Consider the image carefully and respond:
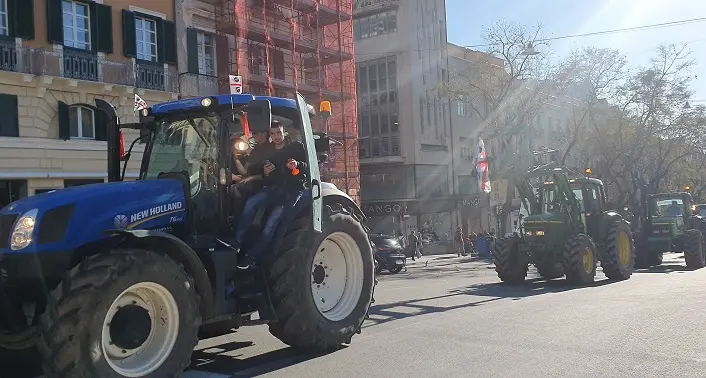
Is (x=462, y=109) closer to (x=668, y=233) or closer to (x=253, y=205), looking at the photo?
(x=668, y=233)

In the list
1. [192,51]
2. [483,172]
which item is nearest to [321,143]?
[483,172]

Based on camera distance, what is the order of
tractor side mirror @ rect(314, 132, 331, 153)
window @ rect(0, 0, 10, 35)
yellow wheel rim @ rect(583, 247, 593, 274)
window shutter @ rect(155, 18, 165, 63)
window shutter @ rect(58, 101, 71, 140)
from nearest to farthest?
tractor side mirror @ rect(314, 132, 331, 153) < yellow wheel rim @ rect(583, 247, 593, 274) < window @ rect(0, 0, 10, 35) < window shutter @ rect(58, 101, 71, 140) < window shutter @ rect(155, 18, 165, 63)

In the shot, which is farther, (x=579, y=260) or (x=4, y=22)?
(x=4, y=22)

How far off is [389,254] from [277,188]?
15.4 meters

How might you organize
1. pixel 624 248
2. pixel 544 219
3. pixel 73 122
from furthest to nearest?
pixel 73 122
pixel 624 248
pixel 544 219

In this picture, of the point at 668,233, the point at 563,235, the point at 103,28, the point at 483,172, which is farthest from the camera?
the point at 103,28

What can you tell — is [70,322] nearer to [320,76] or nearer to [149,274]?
[149,274]

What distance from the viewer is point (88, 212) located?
17.0 ft

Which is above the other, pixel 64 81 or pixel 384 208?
pixel 64 81

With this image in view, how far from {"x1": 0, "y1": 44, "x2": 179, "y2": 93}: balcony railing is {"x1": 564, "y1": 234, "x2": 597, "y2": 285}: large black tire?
15.2 meters

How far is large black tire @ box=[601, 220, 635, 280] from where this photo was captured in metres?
14.3

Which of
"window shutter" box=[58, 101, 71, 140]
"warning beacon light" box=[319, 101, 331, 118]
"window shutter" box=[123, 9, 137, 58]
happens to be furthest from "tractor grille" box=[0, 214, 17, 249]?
"window shutter" box=[123, 9, 137, 58]

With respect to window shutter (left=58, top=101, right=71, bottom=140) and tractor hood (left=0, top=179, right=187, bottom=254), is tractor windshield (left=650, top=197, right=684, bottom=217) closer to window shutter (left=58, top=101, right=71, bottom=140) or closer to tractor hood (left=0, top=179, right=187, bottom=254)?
tractor hood (left=0, top=179, right=187, bottom=254)

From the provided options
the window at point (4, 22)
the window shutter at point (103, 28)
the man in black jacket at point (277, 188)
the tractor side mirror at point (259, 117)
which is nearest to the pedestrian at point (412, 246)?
the window shutter at point (103, 28)
